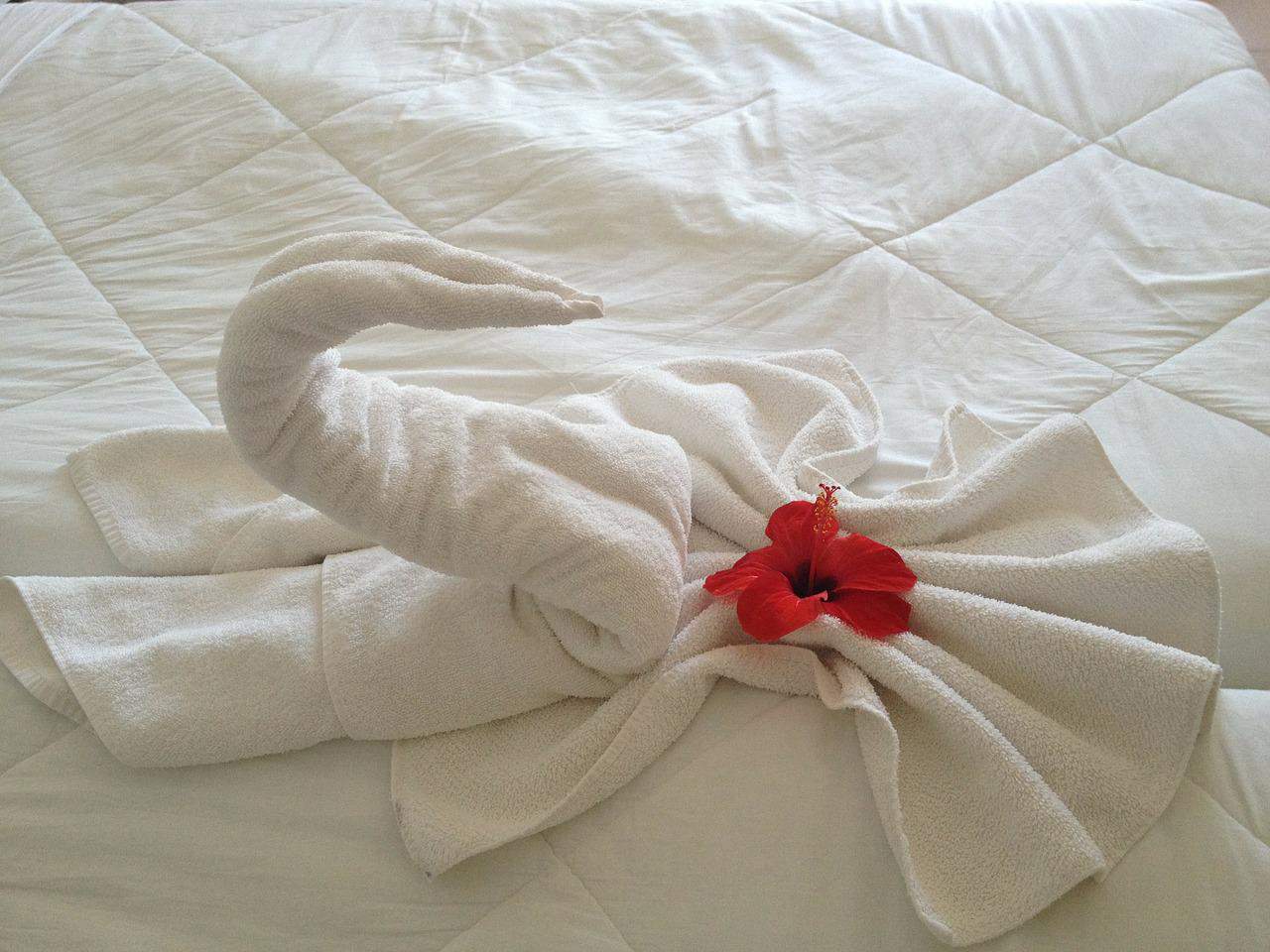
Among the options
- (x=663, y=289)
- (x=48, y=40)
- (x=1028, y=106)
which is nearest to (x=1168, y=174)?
(x=1028, y=106)

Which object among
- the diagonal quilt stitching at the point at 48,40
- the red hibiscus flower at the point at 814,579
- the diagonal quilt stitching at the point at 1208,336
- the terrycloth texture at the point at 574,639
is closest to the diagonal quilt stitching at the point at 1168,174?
the diagonal quilt stitching at the point at 1208,336

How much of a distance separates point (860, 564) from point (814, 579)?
0.12ft

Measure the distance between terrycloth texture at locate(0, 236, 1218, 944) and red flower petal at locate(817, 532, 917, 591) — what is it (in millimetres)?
25

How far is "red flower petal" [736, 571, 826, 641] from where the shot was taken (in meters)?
0.75

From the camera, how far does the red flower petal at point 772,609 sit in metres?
0.75

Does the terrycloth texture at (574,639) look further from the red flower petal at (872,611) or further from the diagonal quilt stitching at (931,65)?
the diagonal quilt stitching at (931,65)

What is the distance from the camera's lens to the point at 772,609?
0.76m

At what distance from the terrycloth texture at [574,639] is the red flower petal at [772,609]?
0.10ft

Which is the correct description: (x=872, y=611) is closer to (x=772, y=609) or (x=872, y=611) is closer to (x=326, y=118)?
(x=772, y=609)

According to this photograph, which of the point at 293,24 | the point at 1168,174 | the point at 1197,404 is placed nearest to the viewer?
the point at 1197,404

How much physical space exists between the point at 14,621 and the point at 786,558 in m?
0.59

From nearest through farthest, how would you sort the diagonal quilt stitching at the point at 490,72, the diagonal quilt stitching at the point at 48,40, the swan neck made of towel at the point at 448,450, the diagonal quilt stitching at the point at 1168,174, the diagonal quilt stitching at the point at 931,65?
the swan neck made of towel at the point at 448,450, the diagonal quilt stitching at the point at 931,65, the diagonal quilt stitching at the point at 1168,174, the diagonal quilt stitching at the point at 490,72, the diagonal quilt stitching at the point at 48,40

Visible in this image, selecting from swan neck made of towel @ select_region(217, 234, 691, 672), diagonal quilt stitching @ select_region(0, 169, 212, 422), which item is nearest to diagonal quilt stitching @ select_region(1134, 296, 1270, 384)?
swan neck made of towel @ select_region(217, 234, 691, 672)

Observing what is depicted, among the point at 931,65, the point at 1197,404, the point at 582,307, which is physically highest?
the point at 582,307
